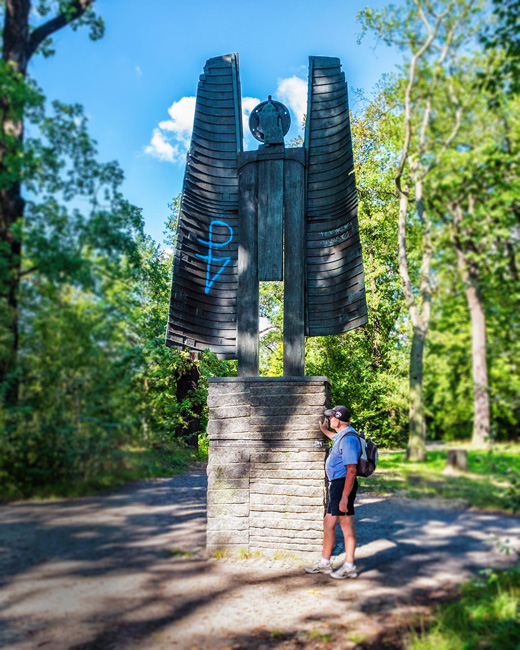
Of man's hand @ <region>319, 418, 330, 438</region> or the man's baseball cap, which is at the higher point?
the man's baseball cap

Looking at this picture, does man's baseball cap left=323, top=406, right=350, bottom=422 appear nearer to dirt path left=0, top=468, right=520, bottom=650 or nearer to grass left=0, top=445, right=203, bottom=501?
dirt path left=0, top=468, right=520, bottom=650

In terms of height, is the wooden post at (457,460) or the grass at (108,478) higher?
the wooden post at (457,460)

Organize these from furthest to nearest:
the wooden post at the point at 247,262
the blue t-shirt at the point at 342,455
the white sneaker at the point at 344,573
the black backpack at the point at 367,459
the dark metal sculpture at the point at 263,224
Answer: the blue t-shirt at the point at 342,455, the wooden post at the point at 247,262, the dark metal sculpture at the point at 263,224, the white sneaker at the point at 344,573, the black backpack at the point at 367,459

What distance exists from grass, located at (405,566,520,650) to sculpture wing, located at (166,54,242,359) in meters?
2.52

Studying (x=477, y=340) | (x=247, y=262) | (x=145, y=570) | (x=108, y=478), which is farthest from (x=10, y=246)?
(x=247, y=262)

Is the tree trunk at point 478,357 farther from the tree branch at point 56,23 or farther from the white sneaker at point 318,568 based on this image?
the white sneaker at point 318,568

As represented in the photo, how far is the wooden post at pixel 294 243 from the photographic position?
15.4ft

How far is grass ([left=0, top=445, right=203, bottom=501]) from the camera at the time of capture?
227cm

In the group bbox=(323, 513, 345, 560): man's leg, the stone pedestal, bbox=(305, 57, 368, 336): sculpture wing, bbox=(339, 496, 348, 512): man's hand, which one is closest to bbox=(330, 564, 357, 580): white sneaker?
bbox=(323, 513, 345, 560): man's leg

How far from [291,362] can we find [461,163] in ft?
9.56

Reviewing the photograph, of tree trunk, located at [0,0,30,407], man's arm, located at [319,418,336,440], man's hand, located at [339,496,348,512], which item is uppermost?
tree trunk, located at [0,0,30,407]

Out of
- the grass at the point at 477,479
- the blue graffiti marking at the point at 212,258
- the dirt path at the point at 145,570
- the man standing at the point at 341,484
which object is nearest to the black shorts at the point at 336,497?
the man standing at the point at 341,484

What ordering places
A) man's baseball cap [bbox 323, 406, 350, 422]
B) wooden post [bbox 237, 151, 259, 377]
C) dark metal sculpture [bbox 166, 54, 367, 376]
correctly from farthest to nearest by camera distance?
man's baseball cap [bbox 323, 406, 350, 422] → wooden post [bbox 237, 151, 259, 377] → dark metal sculpture [bbox 166, 54, 367, 376]

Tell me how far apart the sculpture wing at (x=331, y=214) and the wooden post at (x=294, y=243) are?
0.18ft
